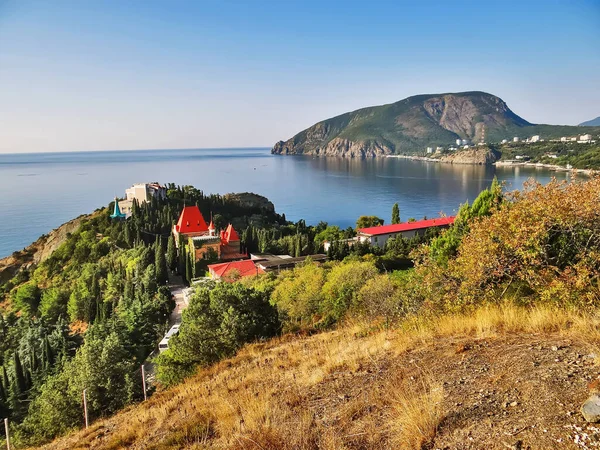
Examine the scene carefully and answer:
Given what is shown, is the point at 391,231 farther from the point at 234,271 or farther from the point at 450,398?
the point at 450,398

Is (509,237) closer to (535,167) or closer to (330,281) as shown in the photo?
(330,281)

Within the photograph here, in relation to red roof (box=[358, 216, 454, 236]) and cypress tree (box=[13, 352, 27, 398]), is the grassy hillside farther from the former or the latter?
red roof (box=[358, 216, 454, 236])

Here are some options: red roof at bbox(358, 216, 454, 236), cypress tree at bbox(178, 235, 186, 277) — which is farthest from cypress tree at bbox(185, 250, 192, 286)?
red roof at bbox(358, 216, 454, 236)

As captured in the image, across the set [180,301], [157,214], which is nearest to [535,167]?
[157,214]

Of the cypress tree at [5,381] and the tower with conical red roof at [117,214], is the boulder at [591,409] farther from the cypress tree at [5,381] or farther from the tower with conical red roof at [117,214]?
the tower with conical red roof at [117,214]

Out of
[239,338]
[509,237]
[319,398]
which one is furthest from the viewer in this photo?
[239,338]

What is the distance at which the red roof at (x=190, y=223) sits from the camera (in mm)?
50469

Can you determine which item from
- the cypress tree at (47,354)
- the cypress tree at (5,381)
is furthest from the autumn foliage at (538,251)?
the cypress tree at (5,381)

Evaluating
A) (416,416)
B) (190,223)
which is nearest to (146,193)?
(190,223)

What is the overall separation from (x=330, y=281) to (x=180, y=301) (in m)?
17.7

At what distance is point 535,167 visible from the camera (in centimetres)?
15062

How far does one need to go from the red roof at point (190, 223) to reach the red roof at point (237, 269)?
11267mm

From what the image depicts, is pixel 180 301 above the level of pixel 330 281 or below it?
below

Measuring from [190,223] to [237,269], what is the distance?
1611 centimetres
